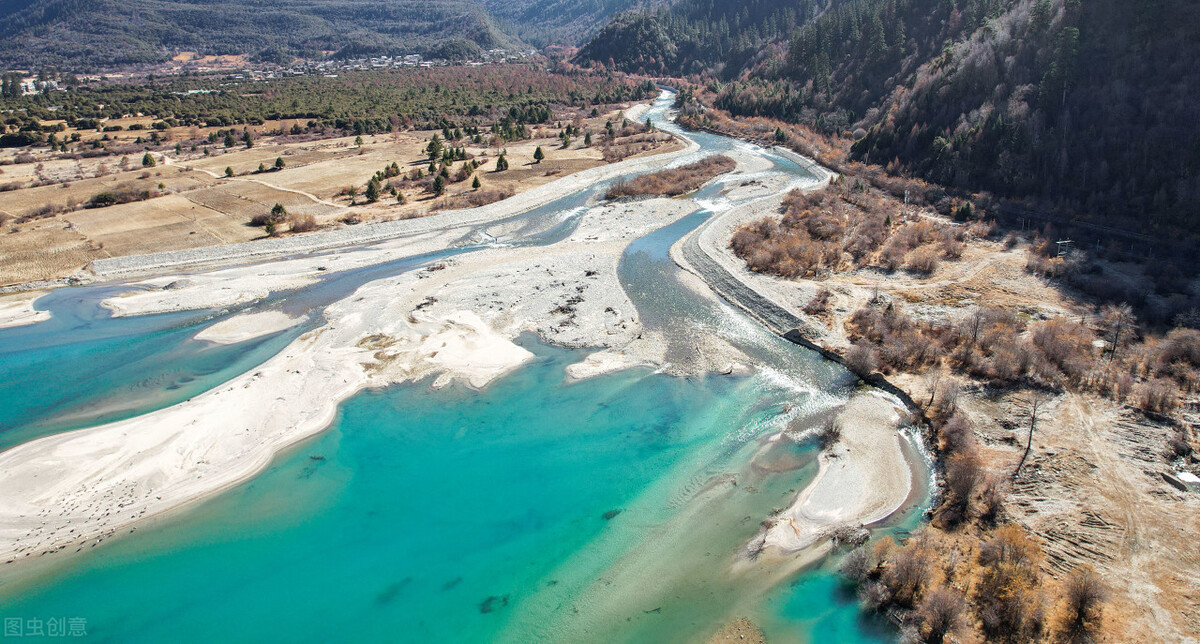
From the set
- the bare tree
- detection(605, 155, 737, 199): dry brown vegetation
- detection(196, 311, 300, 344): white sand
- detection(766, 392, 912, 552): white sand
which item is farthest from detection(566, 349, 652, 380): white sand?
detection(605, 155, 737, 199): dry brown vegetation

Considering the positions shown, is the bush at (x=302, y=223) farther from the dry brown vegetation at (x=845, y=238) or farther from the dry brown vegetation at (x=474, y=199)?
the dry brown vegetation at (x=845, y=238)

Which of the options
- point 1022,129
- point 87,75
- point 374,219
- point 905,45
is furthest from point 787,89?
point 87,75

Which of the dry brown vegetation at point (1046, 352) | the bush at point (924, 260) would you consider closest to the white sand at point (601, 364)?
the dry brown vegetation at point (1046, 352)

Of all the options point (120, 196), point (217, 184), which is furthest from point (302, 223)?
point (120, 196)

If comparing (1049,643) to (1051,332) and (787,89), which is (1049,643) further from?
(787,89)

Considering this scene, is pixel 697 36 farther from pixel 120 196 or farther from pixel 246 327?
pixel 246 327
